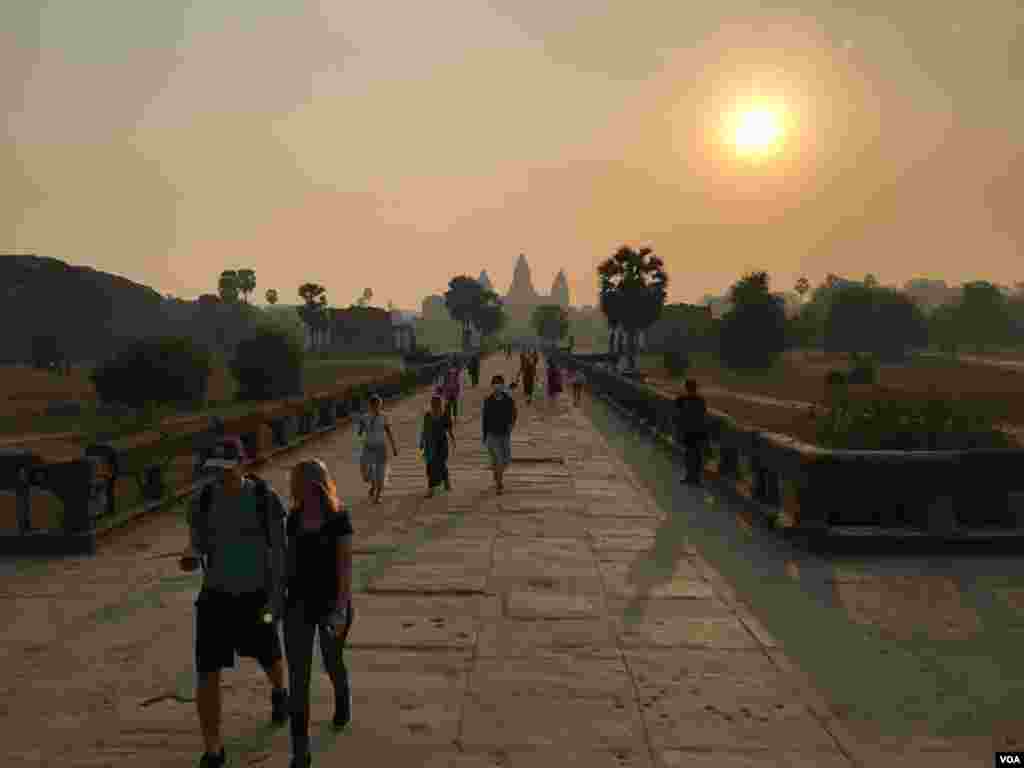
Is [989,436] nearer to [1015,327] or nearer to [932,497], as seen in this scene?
[932,497]

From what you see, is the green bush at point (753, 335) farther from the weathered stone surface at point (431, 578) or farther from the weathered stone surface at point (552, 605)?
the weathered stone surface at point (552, 605)

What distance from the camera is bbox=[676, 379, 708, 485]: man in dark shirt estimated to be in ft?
45.3

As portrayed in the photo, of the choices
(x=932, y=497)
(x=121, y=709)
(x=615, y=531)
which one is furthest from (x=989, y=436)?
(x=121, y=709)

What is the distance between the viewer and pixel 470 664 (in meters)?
6.10

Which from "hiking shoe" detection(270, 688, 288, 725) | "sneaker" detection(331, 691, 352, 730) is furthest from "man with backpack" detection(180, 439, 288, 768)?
"sneaker" detection(331, 691, 352, 730)

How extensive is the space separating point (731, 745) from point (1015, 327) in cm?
17388

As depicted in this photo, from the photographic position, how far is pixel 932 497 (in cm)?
936

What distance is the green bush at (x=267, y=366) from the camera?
2450 inches

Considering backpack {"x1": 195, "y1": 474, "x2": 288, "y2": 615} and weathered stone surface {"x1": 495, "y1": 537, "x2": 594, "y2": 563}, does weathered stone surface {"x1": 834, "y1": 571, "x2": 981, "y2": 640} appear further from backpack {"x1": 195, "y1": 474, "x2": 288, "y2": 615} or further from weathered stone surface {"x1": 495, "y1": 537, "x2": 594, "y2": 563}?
backpack {"x1": 195, "y1": 474, "x2": 288, "y2": 615}

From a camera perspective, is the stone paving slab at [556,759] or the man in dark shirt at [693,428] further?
the man in dark shirt at [693,428]

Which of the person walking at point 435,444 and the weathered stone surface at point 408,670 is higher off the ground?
the person walking at point 435,444

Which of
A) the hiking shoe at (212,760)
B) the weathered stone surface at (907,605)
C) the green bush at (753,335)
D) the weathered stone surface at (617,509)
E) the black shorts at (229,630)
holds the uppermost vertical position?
the green bush at (753,335)

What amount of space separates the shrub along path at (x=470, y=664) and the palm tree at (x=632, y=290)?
65.6 metres

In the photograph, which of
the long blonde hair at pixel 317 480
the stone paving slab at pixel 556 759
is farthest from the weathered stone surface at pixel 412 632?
the long blonde hair at pixel 317 480
